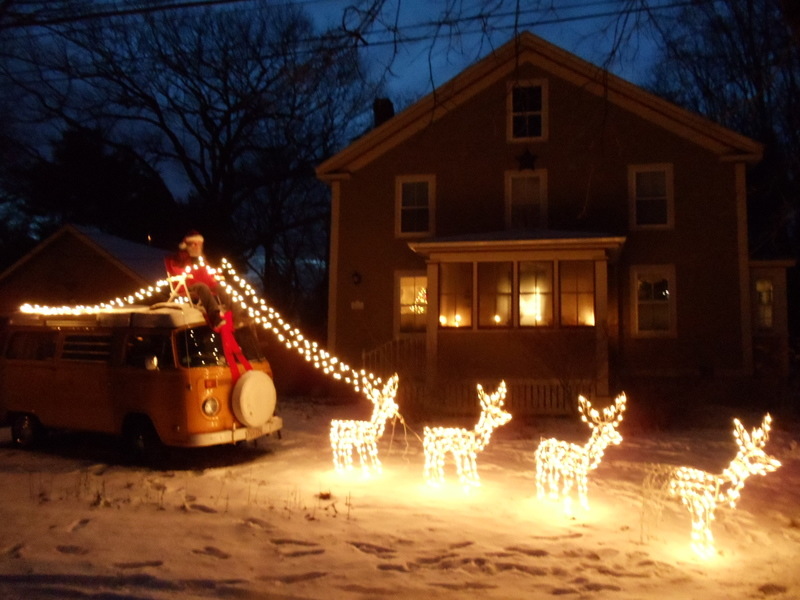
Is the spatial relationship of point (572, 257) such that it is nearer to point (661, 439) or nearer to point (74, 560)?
point (661, 439)

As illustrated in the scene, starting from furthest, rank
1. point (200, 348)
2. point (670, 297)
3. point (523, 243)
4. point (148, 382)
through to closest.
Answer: point (670, 297), point (523, 243), point (200, 348), point (148, 382)

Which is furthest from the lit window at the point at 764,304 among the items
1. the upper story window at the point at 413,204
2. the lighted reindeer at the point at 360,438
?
the lighted reindeer at the point at 360,438

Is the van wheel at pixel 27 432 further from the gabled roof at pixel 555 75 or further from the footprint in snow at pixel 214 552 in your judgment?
the gabled roof at pixel 555 75

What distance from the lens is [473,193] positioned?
1892 centimetres

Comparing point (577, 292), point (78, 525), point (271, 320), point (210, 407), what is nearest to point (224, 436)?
point (210, 407)

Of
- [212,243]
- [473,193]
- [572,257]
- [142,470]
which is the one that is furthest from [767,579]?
[212,243]

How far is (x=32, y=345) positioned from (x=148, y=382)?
9.42 ft

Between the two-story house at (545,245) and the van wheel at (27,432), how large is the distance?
22.5ft

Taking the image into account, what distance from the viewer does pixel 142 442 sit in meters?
10.2

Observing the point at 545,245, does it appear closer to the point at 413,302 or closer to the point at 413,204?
the point at 413,302

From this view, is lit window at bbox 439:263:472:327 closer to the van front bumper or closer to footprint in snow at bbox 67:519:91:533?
the van front bumper

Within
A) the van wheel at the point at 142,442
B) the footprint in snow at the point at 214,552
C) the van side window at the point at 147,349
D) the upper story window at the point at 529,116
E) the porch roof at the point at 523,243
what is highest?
the upper story window at the point at 529,116

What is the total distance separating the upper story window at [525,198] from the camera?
18641 mm

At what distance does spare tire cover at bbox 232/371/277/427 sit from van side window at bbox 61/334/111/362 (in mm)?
1958
